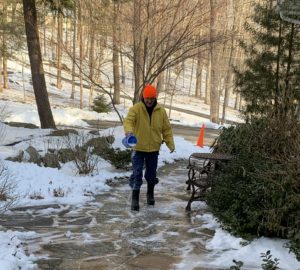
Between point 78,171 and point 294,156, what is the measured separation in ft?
15.5

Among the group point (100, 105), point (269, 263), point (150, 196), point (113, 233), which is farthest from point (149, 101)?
point (100, 105)

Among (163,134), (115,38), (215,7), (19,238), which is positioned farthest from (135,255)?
(215,7)

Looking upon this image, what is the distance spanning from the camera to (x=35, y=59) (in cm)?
1622

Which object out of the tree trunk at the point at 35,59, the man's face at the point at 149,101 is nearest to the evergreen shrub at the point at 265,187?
the man's face at the point at 149,101

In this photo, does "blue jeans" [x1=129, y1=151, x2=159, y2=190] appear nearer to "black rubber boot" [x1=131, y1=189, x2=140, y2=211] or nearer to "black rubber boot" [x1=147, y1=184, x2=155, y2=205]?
"black rubber boot" [x1=131, y1=189, x2=140, y2=211]

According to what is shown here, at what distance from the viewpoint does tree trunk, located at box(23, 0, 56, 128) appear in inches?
628

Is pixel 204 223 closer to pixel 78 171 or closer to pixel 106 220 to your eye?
pixel 106 220

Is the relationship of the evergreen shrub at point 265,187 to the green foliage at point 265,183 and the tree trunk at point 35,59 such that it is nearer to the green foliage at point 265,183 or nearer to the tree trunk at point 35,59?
the green foliage at point 265,183

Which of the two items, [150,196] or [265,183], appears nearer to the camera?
[265,183]

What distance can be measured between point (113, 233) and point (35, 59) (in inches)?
456

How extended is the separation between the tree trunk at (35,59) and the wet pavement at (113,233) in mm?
9306

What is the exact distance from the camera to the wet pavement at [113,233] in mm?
Result: 4848

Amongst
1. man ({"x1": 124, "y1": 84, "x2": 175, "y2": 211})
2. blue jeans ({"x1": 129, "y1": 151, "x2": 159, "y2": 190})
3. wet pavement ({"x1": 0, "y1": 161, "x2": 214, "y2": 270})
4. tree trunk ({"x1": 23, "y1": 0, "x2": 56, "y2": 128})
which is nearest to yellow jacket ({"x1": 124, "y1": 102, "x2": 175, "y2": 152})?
man ({"x1": 124, "y1": 84, "x2": 175, "y2": 211})

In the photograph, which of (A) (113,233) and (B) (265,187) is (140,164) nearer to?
(A) (113,233)
